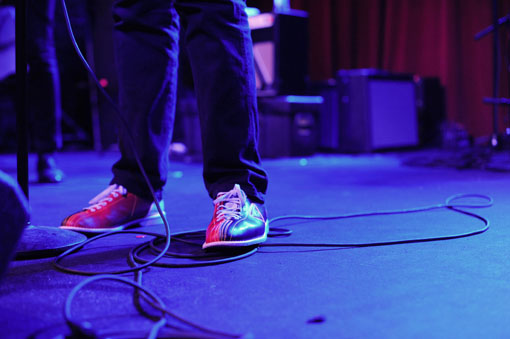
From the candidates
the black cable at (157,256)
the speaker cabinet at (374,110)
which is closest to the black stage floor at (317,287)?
the black cable at (157,256)

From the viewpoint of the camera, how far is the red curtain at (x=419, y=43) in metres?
4.09

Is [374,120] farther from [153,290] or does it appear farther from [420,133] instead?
[153,290]

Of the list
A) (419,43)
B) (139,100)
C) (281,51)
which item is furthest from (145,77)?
(419,43)

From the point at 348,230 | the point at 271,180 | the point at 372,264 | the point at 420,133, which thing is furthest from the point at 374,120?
the point at 372,264

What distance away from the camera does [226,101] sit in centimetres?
89

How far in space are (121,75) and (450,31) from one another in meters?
3.82

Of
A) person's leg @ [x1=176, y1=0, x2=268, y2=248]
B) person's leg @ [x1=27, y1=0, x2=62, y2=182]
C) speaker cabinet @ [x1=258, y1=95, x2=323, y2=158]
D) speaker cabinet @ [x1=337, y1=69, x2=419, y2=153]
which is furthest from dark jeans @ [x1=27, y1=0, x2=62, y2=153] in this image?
speaker cabinet @ [x1=337, y1=69, x2=419, y2=153]

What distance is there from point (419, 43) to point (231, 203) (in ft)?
13.2

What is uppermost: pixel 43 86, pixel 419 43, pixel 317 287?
pixel 419 43

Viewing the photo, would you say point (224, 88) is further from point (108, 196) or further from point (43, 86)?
point (43, 86)

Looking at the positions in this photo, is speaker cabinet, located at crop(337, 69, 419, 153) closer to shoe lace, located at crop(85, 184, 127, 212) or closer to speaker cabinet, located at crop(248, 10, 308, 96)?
speaker cabinet, located at crop(248, 10, 308, 96)

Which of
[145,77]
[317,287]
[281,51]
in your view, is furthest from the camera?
[281,51]

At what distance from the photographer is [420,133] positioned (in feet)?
Answer: 13.6

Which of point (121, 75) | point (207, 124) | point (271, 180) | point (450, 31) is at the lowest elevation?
point (271, 180)
